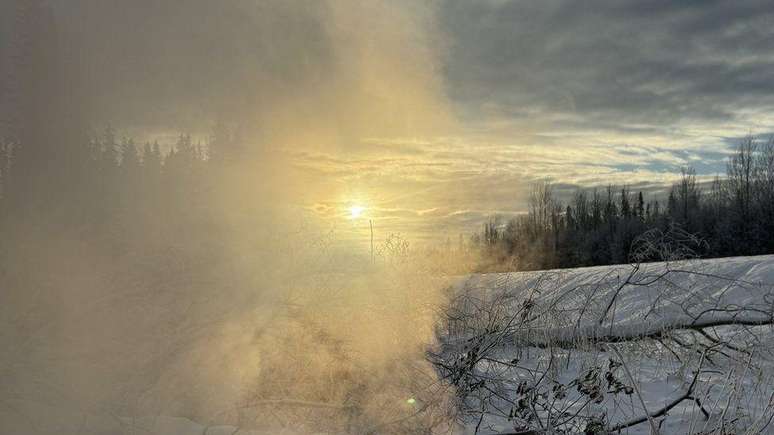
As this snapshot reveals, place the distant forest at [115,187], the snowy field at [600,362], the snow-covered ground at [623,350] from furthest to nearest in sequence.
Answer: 1. the distant forest at [115,187]
2. the snow-covered ground at [623,350]
3. the snowy field at [600,362]

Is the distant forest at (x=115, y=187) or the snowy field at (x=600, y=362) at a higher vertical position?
the distant forest at (x=115, y=187)

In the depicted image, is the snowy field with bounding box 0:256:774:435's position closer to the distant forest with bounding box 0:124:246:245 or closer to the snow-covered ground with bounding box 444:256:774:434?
the snow-covered ground with bounding box 444:256:774:434

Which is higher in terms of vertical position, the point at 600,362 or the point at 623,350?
the point at 623,350

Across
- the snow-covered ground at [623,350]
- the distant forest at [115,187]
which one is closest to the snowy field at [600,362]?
the snow-covered ground at [623,350]

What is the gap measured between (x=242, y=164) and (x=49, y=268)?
715 centimetres

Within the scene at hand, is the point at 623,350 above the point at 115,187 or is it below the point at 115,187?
below

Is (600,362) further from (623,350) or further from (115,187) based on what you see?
(115,187)

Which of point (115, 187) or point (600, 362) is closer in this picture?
point (600, 362)

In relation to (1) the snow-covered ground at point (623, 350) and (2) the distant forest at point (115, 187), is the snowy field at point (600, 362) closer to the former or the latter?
(1) the snow-covered ground at point (623, 350)

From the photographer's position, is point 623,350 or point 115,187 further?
point 115,187

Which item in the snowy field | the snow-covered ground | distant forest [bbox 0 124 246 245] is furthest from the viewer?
distant forest [bbox 0 124 246 245]

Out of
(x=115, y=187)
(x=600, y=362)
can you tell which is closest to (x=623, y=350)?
(x=600, y=362)

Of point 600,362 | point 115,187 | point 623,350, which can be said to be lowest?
point 600,362

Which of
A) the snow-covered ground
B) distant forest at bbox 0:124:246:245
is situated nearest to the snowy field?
the snow-covered ground
